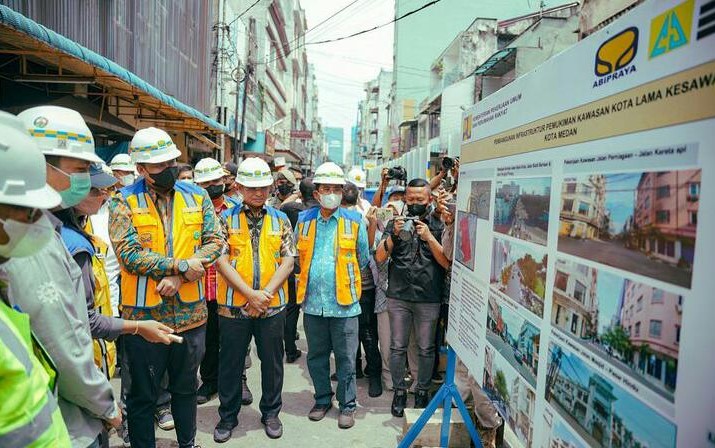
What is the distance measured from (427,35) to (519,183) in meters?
41.6

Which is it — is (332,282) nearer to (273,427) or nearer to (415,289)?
(415,289)

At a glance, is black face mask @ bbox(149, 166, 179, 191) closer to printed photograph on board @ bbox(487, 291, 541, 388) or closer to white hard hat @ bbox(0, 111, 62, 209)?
white hard hat @ bbox(0, 111, 62, 209)

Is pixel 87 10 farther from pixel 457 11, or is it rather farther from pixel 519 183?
pixel 457 11

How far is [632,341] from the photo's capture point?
1325 millimetres

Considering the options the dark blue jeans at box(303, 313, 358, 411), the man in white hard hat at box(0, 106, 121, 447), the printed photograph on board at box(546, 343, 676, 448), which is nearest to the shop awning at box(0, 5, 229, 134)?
the man in white hard hat at box(0, 106, 121, 447)

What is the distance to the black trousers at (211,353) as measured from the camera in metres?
4.59

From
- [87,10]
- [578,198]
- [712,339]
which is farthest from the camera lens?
[87,10]

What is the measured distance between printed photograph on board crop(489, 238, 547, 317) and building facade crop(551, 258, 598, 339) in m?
Answer: 0.12

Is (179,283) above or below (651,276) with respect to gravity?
below

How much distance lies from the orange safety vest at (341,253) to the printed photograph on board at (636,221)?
2.45 metres

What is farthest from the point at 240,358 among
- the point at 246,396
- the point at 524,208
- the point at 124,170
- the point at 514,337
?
the point at 124,170

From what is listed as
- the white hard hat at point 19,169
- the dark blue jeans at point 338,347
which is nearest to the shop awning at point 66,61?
the white hard hat at point 19,169

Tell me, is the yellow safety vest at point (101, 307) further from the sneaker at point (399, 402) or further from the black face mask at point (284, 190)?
the black face mask at point (284, 190)

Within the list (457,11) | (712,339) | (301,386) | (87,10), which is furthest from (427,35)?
(712,339)
